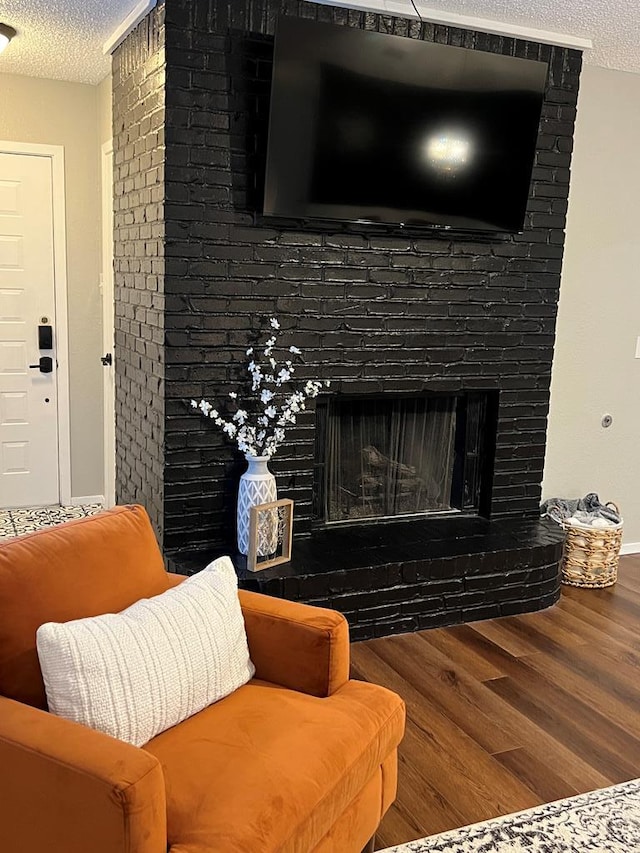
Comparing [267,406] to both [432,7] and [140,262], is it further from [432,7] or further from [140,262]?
[432,7]

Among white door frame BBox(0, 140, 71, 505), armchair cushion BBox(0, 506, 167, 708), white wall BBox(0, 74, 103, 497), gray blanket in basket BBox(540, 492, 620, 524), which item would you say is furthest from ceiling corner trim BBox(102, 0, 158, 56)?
gray blanket in basket BBox(540, 492, 620, 524)

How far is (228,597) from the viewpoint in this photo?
202cm

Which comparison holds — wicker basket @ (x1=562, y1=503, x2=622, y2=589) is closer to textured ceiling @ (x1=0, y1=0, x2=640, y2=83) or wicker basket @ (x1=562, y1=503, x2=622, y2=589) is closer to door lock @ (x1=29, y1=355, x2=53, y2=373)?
textured ceiling @ (x1=0, y1=0, x2=640, y2=83)

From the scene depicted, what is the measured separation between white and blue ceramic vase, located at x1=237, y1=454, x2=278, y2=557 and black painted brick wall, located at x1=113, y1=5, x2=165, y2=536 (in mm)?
347

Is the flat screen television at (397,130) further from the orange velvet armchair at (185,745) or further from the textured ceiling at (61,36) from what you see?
the orange velvet armchair at (185,745)

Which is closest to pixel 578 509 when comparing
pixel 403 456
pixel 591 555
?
pixel 591 555

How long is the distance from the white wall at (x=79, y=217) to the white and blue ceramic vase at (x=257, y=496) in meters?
1.97

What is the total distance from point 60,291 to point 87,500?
4.14 feet

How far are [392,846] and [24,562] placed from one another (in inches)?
46.8

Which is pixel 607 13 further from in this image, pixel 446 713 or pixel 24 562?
pixel 24 562

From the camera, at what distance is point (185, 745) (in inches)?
68.8

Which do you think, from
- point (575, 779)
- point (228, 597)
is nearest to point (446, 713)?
point (575, 779)

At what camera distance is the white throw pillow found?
1.66 meters

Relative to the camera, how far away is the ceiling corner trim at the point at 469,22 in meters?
3.19
